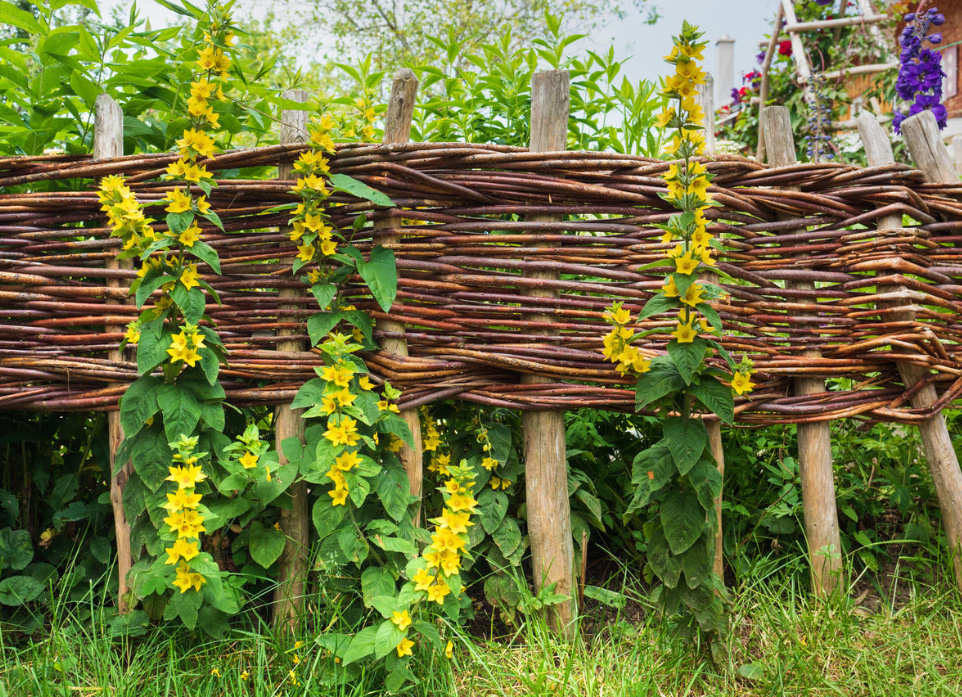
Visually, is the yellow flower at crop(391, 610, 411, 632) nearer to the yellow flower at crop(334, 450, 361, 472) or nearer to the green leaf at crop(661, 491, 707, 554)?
the yellow flower at crop(334, 450, 361, 472)

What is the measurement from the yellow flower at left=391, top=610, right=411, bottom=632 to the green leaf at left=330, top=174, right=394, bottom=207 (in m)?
1.05

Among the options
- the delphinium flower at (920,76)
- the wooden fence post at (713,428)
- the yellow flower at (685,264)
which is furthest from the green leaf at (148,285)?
the delphinium flower at (920,76)

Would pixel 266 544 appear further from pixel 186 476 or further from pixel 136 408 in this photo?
pixel 136 408

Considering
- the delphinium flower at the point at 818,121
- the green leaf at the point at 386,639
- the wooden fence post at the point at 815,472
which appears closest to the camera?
the green leaf at the point at 386,639

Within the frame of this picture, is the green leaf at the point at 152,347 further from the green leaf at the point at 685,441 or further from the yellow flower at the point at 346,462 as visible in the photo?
the green leaf at the point at 685,441

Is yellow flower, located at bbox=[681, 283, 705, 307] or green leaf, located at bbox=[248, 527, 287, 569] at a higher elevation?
yellow flower, located at bbox=[681, 283, 705, 307]

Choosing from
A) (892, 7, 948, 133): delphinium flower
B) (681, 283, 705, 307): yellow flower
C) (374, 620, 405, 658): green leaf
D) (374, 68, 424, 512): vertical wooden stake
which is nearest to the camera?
(374, 620, 405, 658): green leaf

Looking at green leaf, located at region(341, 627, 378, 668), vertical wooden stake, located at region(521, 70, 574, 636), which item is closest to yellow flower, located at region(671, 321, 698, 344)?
vertical wooden stake, located at region(521, 70, 574, 636)

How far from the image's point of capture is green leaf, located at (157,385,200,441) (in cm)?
178

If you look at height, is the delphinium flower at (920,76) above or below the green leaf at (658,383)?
above

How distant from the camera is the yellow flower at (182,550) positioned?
5.55ft

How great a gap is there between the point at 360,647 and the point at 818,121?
12.0ft

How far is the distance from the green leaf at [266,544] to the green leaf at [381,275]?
719 millimetres

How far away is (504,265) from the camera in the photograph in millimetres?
2047
